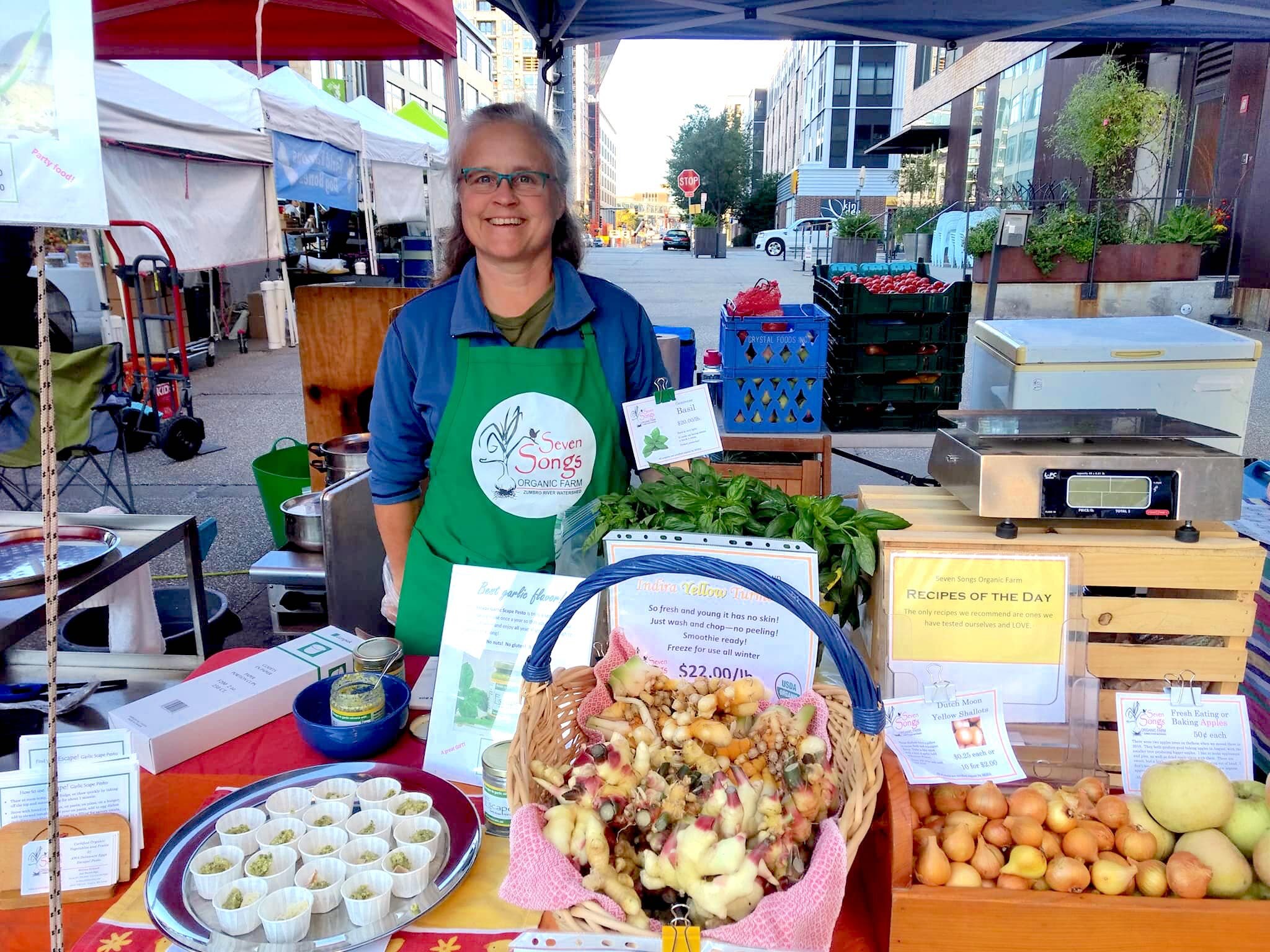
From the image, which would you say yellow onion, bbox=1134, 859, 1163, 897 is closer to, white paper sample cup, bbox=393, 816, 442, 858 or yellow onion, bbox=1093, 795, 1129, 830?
yellow onion, bbox=1093, 795, 1129, 830

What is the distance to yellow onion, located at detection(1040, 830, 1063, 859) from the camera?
105cm

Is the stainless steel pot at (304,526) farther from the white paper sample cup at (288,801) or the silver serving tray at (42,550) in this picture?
the white paper sample cup at (288,801)

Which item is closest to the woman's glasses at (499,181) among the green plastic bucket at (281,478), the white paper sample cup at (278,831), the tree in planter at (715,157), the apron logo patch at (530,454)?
the apron logo patch at (530,454)

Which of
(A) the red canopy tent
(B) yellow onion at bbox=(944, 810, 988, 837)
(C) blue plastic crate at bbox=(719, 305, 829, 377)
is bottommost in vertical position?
(B) yellow onion at bbox=(944, 810, 988, 837)

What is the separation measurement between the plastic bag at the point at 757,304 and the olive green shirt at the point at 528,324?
159 centimetres

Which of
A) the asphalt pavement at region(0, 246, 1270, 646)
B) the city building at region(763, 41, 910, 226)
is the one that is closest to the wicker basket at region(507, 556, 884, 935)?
the asphalt pavement at region(0, 246, 1270, 646)

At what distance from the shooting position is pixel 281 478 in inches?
154

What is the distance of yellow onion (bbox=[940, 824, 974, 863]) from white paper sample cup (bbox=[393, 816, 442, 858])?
0.69m

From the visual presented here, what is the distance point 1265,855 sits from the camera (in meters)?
1.04

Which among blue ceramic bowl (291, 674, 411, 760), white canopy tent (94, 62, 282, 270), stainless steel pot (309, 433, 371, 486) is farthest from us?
white canopy tent (94, 62, 282, 270)

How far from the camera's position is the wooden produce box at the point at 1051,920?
0.96m

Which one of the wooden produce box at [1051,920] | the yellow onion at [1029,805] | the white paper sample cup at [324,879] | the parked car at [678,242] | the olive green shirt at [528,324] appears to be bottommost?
the white paper sample cup at [324,879]

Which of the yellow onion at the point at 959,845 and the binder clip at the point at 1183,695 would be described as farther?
the binder clip at the point at 1183,695

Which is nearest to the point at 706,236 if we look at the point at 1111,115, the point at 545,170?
the point at 1111,115
